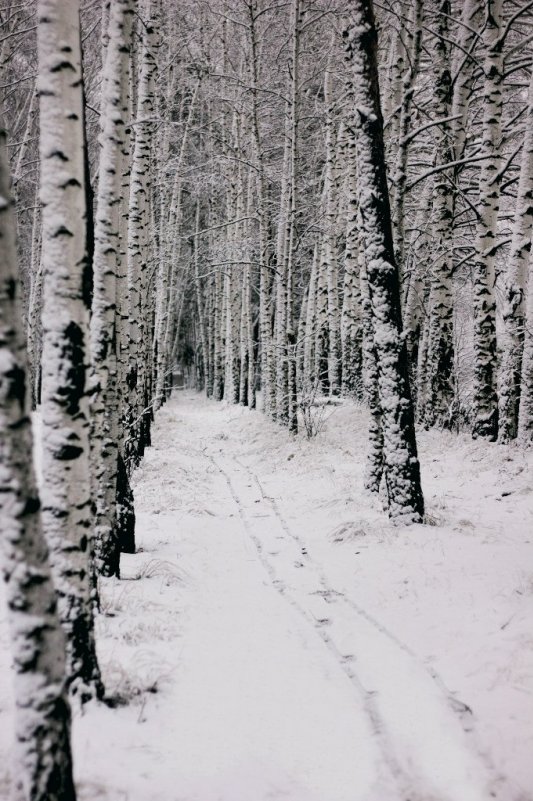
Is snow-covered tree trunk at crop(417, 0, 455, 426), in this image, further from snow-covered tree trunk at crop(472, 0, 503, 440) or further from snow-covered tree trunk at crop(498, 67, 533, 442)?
snow-covered tree trunk at crop(498, 67, 533, 442)

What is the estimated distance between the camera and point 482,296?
401 inches

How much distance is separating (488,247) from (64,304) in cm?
943

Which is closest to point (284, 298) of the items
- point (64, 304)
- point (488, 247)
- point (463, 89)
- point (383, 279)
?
point (488, 247)

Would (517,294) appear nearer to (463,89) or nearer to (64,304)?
(463,89)

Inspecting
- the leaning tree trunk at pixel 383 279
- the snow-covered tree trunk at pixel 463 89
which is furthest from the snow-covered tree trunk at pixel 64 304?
the snow-covered tree trunk at pixel 463 89

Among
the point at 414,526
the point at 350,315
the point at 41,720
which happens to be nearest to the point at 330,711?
the point at 41,720

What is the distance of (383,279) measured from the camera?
6.81 meters

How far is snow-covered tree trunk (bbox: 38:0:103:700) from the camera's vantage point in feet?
8.80

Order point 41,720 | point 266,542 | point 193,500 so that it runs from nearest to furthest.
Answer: point 41,720, point 266,542, point 193,500

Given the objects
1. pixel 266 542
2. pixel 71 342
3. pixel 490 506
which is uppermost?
pixel 71 342

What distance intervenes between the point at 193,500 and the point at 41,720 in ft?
21.9

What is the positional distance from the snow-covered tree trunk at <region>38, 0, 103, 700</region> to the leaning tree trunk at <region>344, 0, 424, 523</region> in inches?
182

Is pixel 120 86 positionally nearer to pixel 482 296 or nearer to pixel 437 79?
pixel 482 296

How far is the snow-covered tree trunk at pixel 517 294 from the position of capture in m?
9.59
